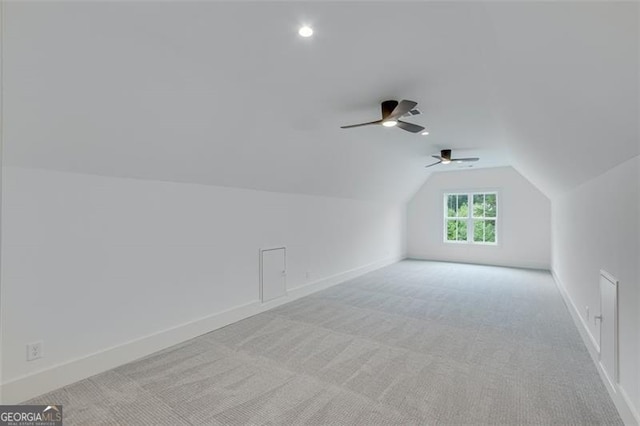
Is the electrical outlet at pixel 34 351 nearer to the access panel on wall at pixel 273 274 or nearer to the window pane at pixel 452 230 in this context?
the access panel on wall at pixel 273 274

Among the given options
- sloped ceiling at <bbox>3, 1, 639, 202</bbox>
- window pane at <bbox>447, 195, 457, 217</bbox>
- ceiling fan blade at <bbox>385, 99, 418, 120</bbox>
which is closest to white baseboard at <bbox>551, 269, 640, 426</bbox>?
Result: sloped ceiling at <bbox>3, 1, 639, 202</bbox>

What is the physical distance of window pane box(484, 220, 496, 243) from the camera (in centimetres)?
835

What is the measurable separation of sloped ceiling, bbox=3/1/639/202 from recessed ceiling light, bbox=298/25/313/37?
0.15ft

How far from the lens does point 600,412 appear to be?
2.22 m

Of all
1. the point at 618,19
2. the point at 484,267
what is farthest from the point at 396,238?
the point at 618,19

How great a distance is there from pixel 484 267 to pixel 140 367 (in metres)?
7.92

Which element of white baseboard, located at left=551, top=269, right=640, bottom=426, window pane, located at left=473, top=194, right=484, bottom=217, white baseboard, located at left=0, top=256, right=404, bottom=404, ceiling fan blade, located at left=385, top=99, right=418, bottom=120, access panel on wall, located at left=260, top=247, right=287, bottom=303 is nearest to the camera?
white baseboard, located at left=551, top=269, right=640, bottom=426

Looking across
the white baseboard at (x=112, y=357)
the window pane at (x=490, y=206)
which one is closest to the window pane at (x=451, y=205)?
the window pane at (x=490, y=206)

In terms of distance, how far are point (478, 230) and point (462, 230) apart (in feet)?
1.36

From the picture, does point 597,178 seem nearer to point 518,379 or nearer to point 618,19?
point 518,379

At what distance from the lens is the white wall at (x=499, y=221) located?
775 centimetres

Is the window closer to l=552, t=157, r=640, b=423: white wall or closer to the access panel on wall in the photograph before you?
l=552, t=157, r=640, b=423: white wall

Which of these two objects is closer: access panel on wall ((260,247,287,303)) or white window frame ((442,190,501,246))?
access panel on wall ((260,247,287,303))

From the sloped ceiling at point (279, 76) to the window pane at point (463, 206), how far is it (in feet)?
17.2
